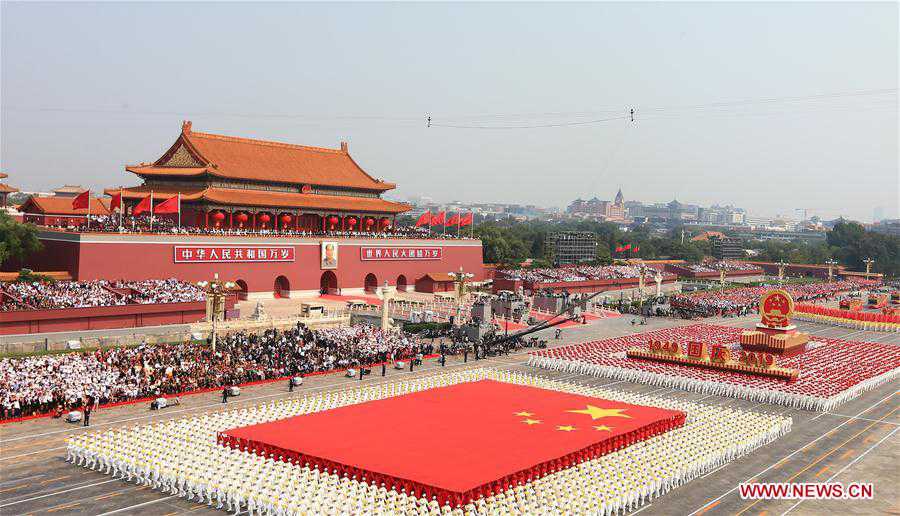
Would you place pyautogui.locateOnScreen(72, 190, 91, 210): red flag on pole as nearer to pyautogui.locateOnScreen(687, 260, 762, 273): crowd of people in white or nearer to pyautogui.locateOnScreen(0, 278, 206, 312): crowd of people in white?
pyautogui.locateOnScreen(0, 278, 206, 312): crowd of people in white

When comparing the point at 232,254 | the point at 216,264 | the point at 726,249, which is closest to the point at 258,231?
the point at 232,254

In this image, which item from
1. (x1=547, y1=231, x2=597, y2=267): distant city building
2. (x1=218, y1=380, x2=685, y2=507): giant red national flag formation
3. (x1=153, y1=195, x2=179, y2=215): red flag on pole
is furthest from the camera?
(x1=547, y1=231, x2=597, y2=267): distant city building

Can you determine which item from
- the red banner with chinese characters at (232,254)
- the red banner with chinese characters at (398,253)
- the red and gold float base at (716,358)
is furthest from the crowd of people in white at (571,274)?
the red and gold float base at (716,358)

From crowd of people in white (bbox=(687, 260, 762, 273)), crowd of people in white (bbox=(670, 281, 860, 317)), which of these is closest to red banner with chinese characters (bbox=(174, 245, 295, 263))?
crowd of people in white (bbox=(670, 281, 860, 317))

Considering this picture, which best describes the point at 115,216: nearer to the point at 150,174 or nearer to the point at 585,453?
the point at 150,174

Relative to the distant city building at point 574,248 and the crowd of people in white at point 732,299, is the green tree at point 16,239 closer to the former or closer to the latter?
the crowd of people in white at point 732,299

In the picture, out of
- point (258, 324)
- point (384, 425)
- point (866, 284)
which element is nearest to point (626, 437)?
point (384, 425)
